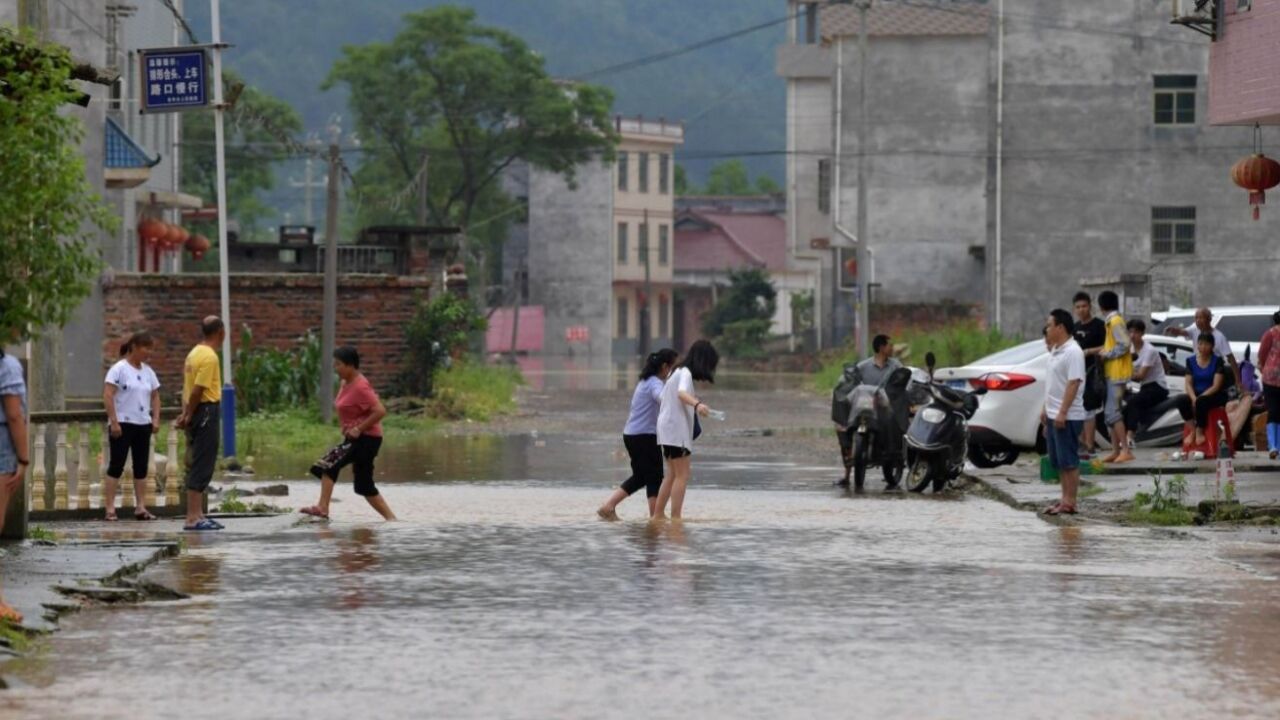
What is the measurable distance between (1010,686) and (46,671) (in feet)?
14.4

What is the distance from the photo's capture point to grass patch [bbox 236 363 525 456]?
32.9 m

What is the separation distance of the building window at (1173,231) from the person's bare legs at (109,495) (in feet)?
134

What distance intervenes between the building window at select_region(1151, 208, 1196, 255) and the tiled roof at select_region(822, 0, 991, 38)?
14398 mm

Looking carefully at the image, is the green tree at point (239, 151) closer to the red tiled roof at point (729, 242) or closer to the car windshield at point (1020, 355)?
the red tiled roof at point (729, 242)

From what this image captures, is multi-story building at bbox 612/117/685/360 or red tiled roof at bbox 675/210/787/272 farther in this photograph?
red tiled roof at bbox 675/210/787/272

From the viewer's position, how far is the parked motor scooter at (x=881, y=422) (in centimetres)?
2361

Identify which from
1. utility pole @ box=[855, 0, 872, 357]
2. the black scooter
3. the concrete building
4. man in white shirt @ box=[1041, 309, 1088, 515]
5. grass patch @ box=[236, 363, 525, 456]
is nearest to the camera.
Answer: man in white shirt @ box=[1041, 309, 1088, 515]

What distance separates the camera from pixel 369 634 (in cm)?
1159

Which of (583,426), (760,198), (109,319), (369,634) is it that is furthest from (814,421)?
(760,198)

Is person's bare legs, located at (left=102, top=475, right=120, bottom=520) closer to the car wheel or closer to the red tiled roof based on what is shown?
the car wheel

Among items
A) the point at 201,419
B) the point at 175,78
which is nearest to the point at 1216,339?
the point at 201,419

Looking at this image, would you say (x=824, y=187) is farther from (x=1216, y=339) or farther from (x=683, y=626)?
(x=683, y=626)

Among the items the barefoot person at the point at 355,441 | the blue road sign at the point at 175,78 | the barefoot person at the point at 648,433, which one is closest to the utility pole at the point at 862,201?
the blue road sign at the point at 175,78

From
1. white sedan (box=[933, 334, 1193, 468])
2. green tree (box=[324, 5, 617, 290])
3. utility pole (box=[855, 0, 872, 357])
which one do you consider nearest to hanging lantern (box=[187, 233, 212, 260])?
utility pole (box=[855, 0, 872, 357])
